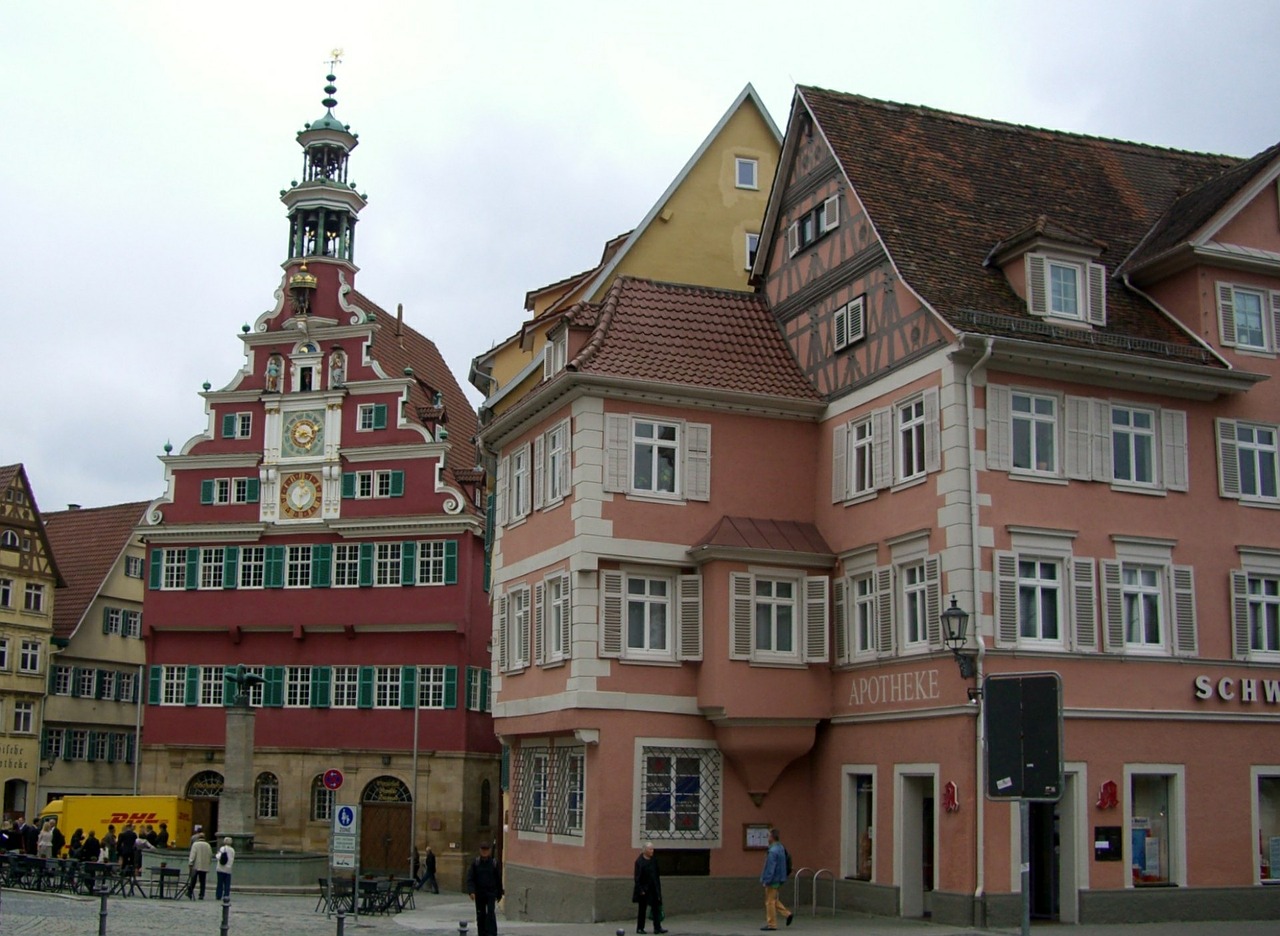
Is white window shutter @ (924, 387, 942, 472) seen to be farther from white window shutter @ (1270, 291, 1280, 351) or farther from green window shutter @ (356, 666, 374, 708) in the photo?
green window shutter @ (356, 666, 374, 708)

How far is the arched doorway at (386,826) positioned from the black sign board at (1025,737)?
43433mm

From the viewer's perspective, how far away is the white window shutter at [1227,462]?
28.1 meters

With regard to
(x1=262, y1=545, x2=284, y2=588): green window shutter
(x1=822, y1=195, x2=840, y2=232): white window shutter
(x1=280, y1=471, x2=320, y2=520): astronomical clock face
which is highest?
(x1=822, y1=195, x2=840, y2=232): white window shutter

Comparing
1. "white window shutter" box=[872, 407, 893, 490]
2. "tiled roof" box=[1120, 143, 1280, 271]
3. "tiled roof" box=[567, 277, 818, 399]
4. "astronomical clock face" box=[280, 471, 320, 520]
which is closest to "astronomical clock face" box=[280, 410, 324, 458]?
"astronomical clock face" box=[280, 471, 320, 520]

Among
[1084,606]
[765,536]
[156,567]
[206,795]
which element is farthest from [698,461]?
[156,567]

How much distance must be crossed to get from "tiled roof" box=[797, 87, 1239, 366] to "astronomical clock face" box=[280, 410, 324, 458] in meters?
28.4

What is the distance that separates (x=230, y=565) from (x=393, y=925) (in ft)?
95.3

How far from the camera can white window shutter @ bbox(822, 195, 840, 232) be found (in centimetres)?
3106

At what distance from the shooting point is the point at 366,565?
54844 millimetres

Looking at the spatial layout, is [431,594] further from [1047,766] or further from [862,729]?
[1047,766]

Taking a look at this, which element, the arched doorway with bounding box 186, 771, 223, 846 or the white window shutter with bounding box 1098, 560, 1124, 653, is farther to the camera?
the arched doorway with bounding box 186, 771, 223, 846

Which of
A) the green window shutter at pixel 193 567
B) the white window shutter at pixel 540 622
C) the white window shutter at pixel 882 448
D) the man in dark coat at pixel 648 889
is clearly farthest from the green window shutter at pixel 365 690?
the man in dark coat at pixel 648 889

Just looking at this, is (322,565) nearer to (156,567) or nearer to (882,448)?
(156,567)

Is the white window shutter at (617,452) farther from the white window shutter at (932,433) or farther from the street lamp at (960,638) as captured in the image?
the street lamp at (960,638)
